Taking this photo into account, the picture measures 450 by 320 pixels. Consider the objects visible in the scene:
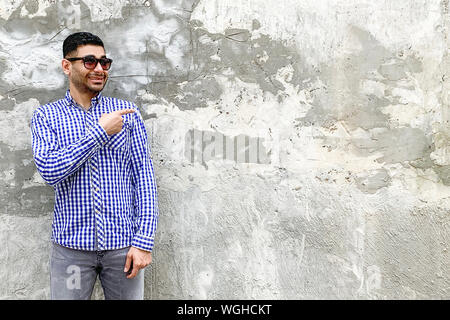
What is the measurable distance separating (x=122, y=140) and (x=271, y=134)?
2.87 ft

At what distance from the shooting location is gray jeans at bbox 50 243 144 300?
2455 mm

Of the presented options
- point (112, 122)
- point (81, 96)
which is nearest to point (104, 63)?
point (81, 96)

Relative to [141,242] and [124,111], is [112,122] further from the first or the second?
[141,242]

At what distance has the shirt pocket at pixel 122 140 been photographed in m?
2.53

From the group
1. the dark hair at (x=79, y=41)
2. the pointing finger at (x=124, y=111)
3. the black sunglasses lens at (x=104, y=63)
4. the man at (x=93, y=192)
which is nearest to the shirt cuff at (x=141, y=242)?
the man at (x=93, y=192)

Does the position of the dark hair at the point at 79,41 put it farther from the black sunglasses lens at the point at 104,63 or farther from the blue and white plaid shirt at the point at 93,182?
the blue and white plaid shirt at the point at 93,182

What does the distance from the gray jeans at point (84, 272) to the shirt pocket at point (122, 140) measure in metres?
0.49

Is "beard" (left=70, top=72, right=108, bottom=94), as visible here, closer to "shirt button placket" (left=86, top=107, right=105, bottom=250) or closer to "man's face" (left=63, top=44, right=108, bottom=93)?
"man's face" (left=63, top=44, right=108, bottom=93)

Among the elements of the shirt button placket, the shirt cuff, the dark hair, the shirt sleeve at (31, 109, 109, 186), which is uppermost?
the dark hair

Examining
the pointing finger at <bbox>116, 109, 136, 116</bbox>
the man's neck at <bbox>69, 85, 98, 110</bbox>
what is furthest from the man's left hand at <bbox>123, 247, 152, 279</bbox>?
the man's neck at <bbox>69, 85, 98, 110</bbox>

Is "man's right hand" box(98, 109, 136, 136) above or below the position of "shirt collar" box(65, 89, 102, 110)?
below

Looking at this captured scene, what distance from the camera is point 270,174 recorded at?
118 inches

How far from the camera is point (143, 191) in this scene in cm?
259
